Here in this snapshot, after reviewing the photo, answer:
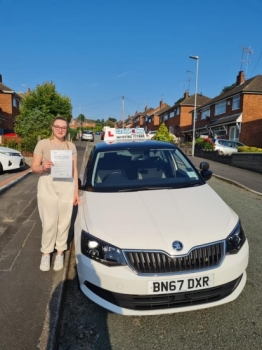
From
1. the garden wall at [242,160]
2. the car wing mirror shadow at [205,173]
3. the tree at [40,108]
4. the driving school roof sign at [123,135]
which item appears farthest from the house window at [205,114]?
the car wing mirror shadow at [205,173]

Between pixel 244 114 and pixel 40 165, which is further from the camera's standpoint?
pixel 244 114

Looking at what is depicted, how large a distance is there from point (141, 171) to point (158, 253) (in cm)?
161

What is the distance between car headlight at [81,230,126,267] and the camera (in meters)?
2.23

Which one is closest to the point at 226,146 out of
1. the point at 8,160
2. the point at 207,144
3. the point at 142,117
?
the point at 207,144

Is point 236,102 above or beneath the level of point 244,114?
above

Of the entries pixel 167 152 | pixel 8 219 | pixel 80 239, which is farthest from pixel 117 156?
pixel 8 219

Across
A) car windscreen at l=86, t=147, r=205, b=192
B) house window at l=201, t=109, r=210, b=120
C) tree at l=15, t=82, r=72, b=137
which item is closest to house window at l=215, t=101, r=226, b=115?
house window at l=201, t=109, r=210, b=120

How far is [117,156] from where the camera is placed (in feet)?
12.6

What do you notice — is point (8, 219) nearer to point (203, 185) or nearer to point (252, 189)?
point (203, 185)

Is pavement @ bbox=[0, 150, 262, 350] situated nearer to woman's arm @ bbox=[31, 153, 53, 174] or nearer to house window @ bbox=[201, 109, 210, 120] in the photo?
woman's arm @ bbox=[31, 153, 53, 174]

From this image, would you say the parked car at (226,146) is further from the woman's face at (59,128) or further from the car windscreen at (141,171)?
the woman's face at (59,128)

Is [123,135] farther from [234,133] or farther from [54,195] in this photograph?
[234,133]

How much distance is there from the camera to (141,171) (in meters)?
3.65

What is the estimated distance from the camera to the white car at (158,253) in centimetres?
219
